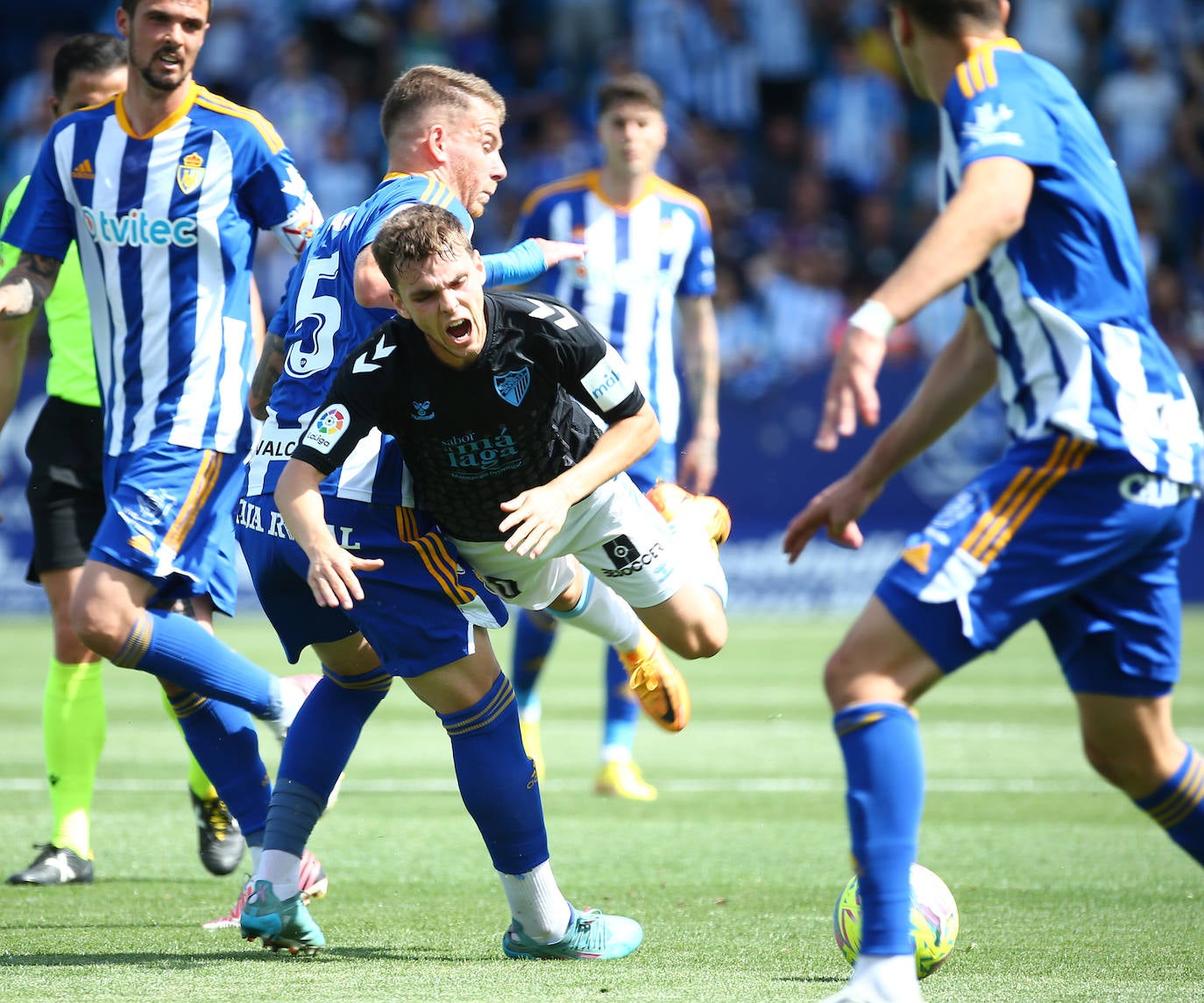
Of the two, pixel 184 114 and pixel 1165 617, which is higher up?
pixel 184 114

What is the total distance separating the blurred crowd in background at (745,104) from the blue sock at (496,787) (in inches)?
472

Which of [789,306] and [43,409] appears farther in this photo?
[789,306]

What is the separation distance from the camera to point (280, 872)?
4125 millimetres

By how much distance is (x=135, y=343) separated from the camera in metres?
4.96

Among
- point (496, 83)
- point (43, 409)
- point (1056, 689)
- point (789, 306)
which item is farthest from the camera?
point (496, 83)

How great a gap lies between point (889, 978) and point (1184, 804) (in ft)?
2.56

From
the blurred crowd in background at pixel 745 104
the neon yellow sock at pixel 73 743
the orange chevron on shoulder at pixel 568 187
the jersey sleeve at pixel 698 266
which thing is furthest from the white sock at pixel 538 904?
the blurred crowd in background at pixel 745 104

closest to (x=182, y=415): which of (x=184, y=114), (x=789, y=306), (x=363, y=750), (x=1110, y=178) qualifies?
(x=184, y=114)

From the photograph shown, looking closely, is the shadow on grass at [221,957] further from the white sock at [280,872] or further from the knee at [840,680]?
the knee at [840,680]

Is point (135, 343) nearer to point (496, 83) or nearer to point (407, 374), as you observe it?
point (407, 374)

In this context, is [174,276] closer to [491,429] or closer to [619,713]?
[491,429]

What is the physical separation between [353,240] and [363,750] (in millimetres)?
4681

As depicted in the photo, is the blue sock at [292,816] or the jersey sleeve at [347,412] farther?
the blue sock at [292,816]

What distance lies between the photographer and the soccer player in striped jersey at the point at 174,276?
4824mm
